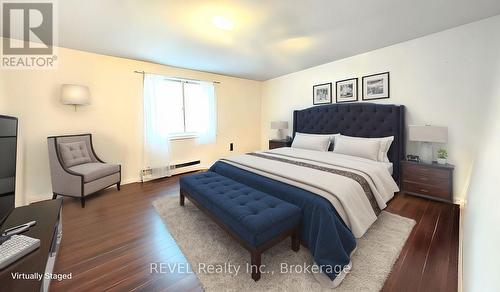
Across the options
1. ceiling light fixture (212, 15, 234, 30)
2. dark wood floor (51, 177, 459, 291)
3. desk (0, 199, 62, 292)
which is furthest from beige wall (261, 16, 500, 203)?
desk (0, 199, 62, 292)

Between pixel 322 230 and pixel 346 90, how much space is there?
3102 millimetres

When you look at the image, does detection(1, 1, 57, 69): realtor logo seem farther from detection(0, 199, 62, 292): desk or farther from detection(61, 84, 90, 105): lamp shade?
detection(0, 199, 62, 292): desk

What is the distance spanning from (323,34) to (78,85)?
12.4 feet

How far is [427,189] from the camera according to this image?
2.77 meters

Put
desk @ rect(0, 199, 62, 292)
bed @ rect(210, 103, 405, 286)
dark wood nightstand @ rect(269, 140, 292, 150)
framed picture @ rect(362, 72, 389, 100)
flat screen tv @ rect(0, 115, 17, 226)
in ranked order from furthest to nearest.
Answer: dark wood nightstand @ rect(269, 140, 292, 150), framed picture @ rect(362, 72, 389, 100), bed @ rect(210, 103, 405, 286), flat screen tv @ rect(0, 115, 17, 226), desk @ rect(0, 199, 62, 292)

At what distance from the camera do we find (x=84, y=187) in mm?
2736

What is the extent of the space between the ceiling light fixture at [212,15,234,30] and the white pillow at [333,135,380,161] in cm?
246

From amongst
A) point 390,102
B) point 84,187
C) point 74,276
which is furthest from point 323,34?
point 84,187

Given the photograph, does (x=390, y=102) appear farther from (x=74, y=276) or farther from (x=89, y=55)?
(x=89, y=55)

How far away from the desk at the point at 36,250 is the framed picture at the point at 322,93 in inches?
170

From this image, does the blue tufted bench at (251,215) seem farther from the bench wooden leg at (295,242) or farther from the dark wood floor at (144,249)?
the dark wood floor at (144,249)

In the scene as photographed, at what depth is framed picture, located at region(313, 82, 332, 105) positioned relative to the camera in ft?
13.4

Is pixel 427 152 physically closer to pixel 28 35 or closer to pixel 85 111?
pixel 85 111

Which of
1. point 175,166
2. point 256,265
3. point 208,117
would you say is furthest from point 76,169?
point 256,265
